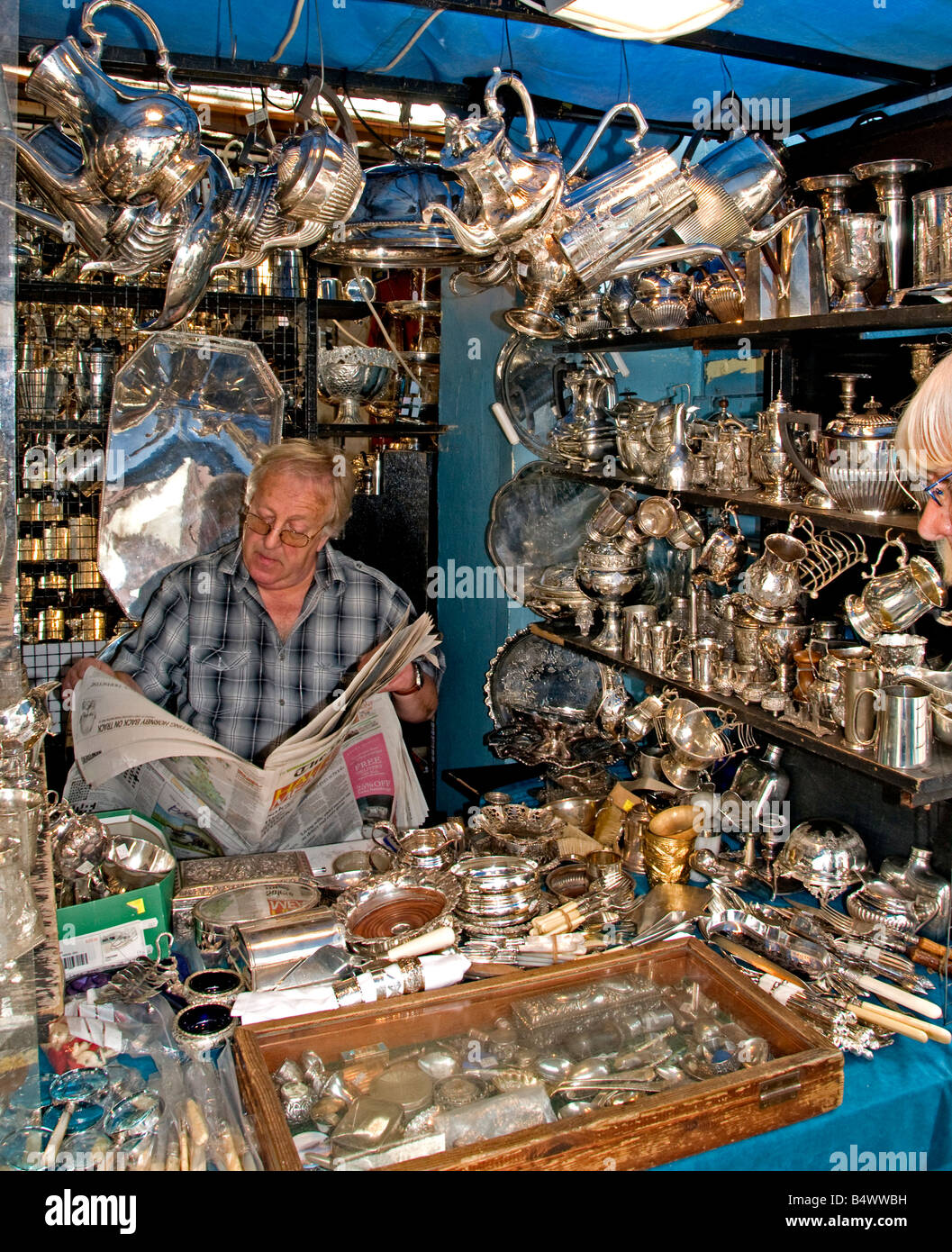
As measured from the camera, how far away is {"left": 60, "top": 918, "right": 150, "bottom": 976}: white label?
1.54 metres

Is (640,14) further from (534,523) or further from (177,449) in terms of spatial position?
(177,449)

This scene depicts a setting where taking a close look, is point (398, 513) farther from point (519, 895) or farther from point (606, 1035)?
point (606, 1035)

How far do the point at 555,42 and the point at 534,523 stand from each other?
1.32 meters

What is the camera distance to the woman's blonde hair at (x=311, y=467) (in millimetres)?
2662

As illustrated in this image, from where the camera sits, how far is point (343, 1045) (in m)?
1.34

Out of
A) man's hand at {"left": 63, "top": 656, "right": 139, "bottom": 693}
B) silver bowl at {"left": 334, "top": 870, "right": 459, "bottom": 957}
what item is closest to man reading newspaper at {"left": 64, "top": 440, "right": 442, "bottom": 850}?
man's hand at {"left": 63, "top": 656, "right": 139, "bottom": 693}

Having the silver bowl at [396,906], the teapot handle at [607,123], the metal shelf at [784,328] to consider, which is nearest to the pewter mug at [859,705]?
the metal shelf at [784,328]

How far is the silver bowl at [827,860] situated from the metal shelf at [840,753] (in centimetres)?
16

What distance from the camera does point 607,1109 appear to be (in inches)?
45.7

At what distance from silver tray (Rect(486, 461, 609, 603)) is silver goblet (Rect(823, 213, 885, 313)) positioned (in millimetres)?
1275

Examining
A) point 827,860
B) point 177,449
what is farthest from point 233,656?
point 827,860
